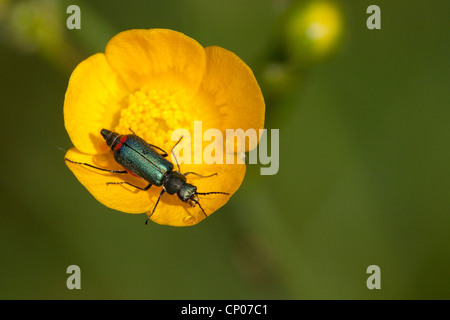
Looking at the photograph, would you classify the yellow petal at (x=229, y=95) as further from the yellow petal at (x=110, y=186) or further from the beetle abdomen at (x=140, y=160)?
the yellow petal at (x=110, y=186)

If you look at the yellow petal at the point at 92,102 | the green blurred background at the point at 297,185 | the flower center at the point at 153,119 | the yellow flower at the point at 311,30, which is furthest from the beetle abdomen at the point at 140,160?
the green blurred background at the point at 297,185

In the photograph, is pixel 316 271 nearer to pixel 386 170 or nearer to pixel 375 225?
pixel 375 225

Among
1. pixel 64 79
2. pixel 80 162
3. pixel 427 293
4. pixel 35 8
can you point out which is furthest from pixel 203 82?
pixel 427 293

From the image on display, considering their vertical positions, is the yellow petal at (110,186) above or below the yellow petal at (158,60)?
below

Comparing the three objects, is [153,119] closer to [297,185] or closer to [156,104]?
[156,104]

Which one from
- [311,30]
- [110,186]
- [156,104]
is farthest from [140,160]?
[311,30]

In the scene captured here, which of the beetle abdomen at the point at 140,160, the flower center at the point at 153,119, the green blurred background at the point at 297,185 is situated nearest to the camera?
the beetle abdomen at the point at 140,160

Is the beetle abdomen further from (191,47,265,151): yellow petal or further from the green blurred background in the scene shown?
the green blurred background
